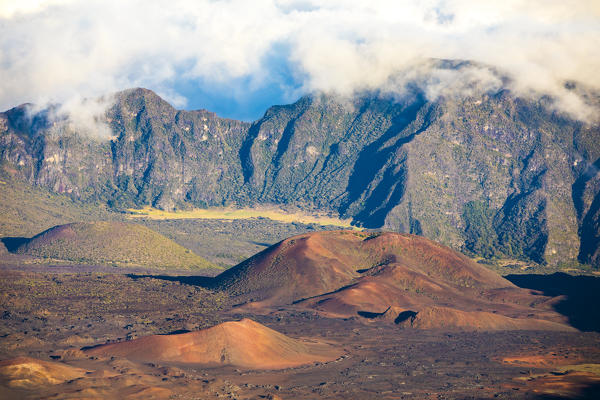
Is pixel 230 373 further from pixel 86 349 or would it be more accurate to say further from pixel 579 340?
pixel 579 340

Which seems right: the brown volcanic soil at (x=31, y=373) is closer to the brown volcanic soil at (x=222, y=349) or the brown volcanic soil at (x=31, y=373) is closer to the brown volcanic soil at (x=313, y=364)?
the brown volcanic soil at (x=313, y=364)

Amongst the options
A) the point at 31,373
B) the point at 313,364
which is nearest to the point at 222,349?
the point at 313,364

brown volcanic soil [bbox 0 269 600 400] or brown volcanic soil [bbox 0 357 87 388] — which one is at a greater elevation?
brown volcanic soil [bbox 0 357 87 388]

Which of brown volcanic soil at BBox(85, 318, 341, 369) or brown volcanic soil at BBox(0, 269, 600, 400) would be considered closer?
brown volcanic soil at BBox(0, 269, 600, 400)

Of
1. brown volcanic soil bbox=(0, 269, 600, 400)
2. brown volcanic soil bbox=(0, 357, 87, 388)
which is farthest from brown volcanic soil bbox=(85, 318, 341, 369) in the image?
brown volcanic soil bbox=(0, 357, 87, 388)

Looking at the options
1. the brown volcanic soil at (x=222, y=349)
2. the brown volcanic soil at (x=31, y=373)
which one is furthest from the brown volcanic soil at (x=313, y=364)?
the brown volcanic soil at (x=222, y=349)

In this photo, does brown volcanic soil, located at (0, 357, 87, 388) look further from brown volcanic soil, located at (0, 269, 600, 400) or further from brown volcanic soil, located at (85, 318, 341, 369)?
brown volcanic soil, located at (85, 318, 341, 369)

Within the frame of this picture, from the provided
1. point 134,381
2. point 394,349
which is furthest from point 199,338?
point 394,349

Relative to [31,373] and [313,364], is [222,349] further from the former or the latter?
[31,373]

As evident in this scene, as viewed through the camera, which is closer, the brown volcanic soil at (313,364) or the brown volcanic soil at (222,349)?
the brown volcanic soil at (313,364)
